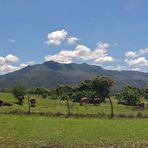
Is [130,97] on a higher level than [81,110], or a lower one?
higher

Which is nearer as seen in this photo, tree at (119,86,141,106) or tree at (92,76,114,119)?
tree at (119,86,141,106)

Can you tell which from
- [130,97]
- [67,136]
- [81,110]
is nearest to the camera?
[67,136]

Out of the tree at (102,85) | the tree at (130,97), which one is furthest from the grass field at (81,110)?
the tree at (102,85)

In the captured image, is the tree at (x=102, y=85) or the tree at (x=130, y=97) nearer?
the tree at (x=130, y=97)

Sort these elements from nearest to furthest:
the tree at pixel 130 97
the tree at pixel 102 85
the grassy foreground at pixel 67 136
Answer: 1. the grassy foreground at pixel 67 136
2. the tree at pixel 130 97
3. the tree at pixel 102 85

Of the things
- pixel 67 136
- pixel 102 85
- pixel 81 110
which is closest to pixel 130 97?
pixel 102 85

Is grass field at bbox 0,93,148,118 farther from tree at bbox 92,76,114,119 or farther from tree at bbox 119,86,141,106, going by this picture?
tree at bbox 92,76,114,119

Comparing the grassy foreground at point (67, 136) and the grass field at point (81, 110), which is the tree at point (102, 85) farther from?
the grassy foreground at point (67, 136)

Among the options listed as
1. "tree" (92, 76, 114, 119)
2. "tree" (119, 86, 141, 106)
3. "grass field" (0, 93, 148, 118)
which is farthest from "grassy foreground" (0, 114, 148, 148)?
"tree" (92, 76, 114, 119)

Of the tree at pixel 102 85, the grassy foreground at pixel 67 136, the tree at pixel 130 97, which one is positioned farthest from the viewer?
the tree at pixel 102 85

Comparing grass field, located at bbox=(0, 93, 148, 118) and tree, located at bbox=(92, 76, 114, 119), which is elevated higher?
tree, located at bbox=(92, 76, 114, 119)

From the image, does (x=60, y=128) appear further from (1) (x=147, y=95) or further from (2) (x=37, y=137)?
(1) (x=147, y=95)

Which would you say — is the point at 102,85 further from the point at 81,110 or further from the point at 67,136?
the point at 67,136

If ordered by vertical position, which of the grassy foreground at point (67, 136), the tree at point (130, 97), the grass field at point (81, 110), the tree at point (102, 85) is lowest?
the grassy foreground at point (67, 136)
